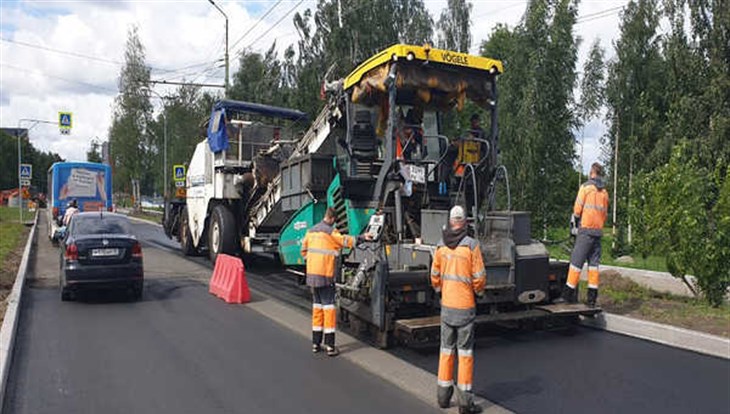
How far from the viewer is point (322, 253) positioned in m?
7.42

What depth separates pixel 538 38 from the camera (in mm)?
17078

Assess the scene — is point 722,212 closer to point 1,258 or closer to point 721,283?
point 721,283

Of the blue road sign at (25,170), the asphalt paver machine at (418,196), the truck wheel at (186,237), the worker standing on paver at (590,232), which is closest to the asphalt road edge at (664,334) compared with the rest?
the worker standing on paver at (590,232)

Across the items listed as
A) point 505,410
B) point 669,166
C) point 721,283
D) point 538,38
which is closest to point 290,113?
point 538,38

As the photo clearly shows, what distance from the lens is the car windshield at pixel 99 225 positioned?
1079cm

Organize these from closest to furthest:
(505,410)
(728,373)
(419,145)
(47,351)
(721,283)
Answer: (505,410)
(728,373)
(47,351)
(419,145)
(721,283)

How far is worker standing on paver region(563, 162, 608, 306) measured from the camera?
8477 mm

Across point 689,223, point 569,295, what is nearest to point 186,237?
point 569,295

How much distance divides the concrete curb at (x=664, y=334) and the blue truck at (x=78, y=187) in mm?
17449

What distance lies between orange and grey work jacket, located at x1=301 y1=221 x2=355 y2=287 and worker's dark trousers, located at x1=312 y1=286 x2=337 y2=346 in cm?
12

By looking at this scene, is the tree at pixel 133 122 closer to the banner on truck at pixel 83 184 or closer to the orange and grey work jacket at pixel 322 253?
the banner on truck at pixel 83 184

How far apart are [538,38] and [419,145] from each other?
10.2m

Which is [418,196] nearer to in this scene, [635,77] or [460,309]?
[460,309]

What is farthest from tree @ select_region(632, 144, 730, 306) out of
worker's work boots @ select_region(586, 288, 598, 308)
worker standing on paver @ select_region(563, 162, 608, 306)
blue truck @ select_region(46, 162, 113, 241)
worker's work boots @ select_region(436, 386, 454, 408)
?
blue truck @ select_region(46, 162, 113, 241)
